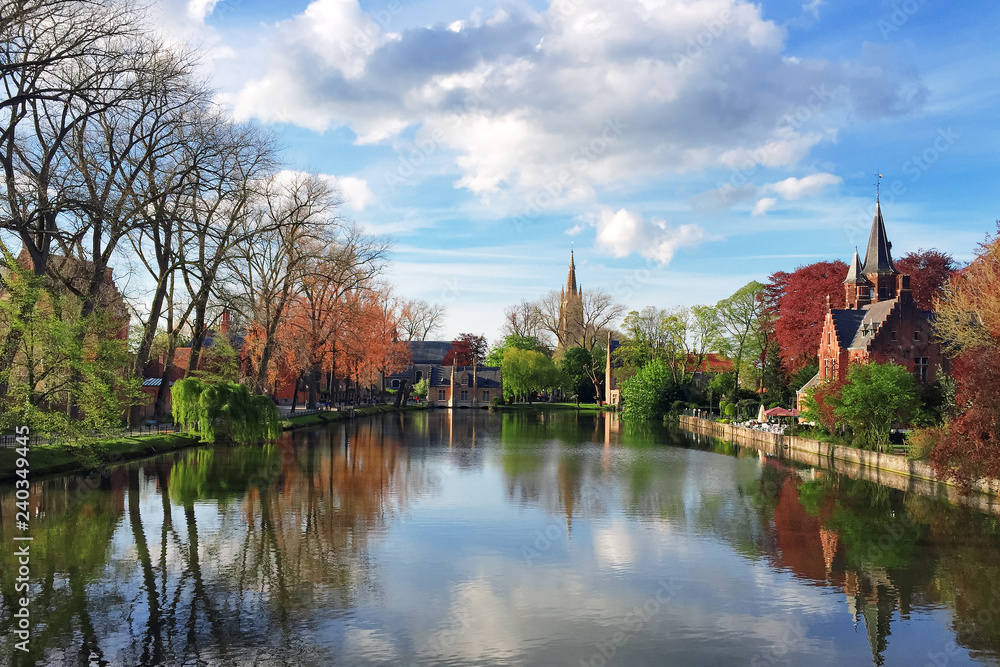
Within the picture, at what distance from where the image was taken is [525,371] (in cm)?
10231

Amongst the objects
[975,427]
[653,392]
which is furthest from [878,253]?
[975,427]

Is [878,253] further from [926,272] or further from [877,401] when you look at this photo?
[877,401]

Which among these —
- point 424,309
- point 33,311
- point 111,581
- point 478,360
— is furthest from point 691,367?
point 111,581

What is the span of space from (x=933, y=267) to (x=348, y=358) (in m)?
45.9

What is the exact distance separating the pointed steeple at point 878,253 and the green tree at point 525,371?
50.8 metres

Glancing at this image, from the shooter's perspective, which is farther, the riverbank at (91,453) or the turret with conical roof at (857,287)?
the turret with conical roof at (857,287)

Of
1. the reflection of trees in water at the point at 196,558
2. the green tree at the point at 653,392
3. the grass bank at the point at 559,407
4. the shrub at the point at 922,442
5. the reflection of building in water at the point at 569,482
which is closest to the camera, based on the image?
the reflection of trees in water at the point at 196,558

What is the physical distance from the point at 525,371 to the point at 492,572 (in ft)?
285

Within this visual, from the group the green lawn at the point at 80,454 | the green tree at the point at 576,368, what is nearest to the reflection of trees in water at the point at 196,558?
the green lawn at the point at 80,454

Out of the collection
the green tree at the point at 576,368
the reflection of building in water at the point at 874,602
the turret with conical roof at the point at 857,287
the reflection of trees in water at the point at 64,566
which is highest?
the turret with conical roof at the point at 857,287

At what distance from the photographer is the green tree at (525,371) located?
336 feet

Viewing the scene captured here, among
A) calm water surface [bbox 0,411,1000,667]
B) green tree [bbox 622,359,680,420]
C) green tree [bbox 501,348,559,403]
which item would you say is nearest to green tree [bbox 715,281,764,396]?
green tree [bbox 622,359,680,420]

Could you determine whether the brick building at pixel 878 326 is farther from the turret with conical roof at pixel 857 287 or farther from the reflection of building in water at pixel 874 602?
the reflection of building in water at pixel 874 602

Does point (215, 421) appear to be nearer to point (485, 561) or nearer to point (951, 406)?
point (485, 561)
